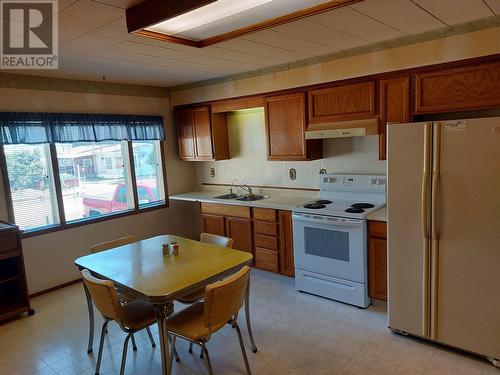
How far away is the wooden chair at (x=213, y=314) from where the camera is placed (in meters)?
2.05

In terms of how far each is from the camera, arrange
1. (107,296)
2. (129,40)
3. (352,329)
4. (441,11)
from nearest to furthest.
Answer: (107,296) < (441,11) < (129,40) < (352,329)

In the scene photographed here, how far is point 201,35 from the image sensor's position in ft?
8.77

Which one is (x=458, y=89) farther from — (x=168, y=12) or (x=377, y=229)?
(x=168, y=12)

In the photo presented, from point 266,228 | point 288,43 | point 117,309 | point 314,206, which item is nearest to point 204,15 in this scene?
point 288,43

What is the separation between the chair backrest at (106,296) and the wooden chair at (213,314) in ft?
1.13

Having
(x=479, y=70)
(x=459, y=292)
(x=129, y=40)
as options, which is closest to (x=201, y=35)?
(x=129, y=40)

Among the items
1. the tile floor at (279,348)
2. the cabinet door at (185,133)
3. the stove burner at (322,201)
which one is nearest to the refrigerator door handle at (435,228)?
the tile floor at (279,348)

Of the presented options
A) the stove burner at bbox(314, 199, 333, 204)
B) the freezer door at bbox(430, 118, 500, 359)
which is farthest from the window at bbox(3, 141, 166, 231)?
the freezer door at bbox(430, 118, 500, 359)

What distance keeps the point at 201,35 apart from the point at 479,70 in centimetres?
210

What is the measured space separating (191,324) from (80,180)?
2.73 meters

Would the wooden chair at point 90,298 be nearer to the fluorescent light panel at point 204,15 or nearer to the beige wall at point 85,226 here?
the beige wall at point 85,226

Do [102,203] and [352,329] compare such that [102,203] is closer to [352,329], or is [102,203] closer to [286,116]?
[286,116]

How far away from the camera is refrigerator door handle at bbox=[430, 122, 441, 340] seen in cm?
238

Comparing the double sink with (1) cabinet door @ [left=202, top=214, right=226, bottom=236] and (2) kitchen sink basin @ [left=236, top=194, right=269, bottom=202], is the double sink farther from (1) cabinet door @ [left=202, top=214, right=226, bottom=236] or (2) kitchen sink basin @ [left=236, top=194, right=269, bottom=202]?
(1) cabinet door @ [left=202, top=214, right=226, bottom=236]
